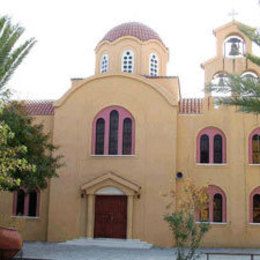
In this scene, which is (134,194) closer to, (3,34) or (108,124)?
(108,124)

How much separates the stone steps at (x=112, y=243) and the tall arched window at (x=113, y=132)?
4.54 metres

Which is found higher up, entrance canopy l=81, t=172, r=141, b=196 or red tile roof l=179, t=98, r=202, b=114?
red tile roof l=179, t=98, r=202, b=114

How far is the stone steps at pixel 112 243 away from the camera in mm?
24984

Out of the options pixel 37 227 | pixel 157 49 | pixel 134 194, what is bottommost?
pixel 37 227

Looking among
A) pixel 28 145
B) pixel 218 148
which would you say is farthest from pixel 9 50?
pixel 218 148

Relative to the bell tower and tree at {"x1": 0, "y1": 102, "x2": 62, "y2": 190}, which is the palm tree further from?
the bell tower

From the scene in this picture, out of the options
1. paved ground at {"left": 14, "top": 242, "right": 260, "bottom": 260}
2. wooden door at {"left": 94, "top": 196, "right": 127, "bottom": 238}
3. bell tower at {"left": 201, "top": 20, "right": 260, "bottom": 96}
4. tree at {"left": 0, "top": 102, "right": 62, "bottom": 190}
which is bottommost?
paved ground at {"left": 14, "top": 242, "right": 260, "bottom": 260}

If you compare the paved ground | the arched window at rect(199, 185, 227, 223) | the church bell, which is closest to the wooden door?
the paved ground

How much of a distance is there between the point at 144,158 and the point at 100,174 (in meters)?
2.42

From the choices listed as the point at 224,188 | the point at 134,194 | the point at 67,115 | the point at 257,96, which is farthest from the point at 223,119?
the point at 257,96

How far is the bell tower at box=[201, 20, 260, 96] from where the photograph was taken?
26.9 metres

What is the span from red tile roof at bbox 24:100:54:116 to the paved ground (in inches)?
286

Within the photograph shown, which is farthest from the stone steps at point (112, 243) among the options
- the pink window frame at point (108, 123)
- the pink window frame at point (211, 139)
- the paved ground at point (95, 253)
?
the pink window frame at point (211, 139)

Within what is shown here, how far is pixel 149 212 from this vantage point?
25.5 m
